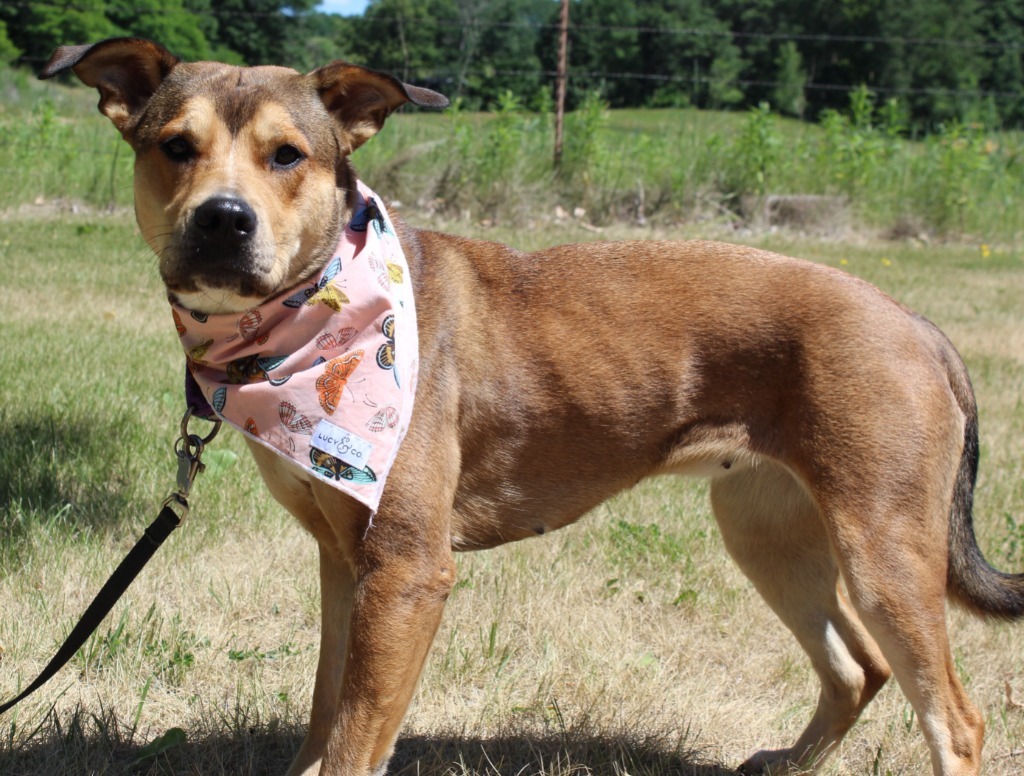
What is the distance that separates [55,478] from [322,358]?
262cm

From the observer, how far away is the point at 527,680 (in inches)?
154

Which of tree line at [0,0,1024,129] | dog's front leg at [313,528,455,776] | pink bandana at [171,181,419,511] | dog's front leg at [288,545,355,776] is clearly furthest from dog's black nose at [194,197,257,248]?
tree line at [0,0,1024,129]

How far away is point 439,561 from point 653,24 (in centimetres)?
6886

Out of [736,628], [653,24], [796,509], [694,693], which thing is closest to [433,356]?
[796,509]

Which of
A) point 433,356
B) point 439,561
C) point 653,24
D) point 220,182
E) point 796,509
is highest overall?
point 220,182

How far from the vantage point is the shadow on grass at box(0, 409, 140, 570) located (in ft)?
14.8

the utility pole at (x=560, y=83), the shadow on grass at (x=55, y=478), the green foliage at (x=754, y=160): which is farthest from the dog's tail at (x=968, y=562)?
the green foliage at (x=754, y=160)

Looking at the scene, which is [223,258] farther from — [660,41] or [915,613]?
[660,41]

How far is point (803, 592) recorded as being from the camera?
12.3 ft

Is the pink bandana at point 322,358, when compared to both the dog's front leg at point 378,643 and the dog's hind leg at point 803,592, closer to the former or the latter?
the dog's front leg at point 378,643

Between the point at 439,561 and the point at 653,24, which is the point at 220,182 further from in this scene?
the point at 653,24

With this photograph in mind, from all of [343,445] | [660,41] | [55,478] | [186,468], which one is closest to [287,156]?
[343,445]

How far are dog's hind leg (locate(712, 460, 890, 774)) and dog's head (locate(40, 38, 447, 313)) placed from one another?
5.73 feet

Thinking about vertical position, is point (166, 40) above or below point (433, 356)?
below
